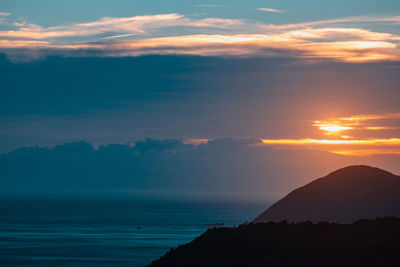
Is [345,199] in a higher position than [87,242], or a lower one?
higher

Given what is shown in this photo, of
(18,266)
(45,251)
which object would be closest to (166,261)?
(18,266)

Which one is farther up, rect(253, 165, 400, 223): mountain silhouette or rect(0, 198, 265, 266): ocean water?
rect(253, 165, 400, 223): mountain silhouette

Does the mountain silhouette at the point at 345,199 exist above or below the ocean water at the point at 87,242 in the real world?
above

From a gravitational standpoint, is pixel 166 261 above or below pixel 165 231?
above

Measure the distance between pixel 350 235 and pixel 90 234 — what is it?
4635 inches

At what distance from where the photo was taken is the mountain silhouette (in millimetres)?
115188

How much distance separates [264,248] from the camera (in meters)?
51.0

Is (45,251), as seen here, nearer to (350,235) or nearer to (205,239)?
(205,239)

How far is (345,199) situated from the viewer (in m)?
125

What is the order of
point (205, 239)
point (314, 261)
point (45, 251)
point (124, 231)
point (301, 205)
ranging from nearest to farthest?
point (314, 261), point (205, 239), point (45, 251), point (301, 205), point (124, 231)

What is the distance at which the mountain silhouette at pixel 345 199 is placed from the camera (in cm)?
11519

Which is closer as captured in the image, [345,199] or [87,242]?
[345,199]

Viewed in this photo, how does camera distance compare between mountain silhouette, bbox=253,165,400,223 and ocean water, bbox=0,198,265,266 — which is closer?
ocean water, bbox=0,198,265,266

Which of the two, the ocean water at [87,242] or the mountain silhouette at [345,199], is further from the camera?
the mountain silhouette at [345,199]
